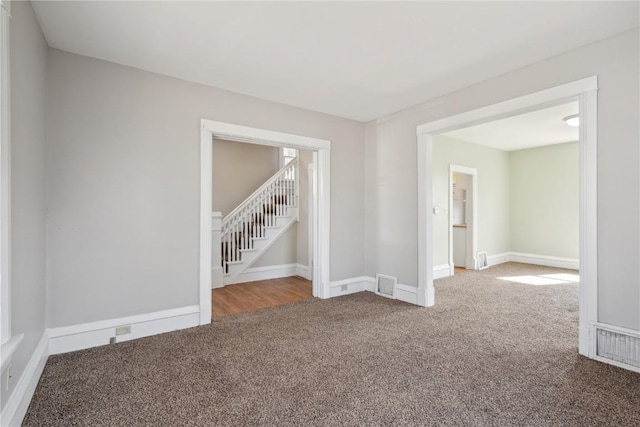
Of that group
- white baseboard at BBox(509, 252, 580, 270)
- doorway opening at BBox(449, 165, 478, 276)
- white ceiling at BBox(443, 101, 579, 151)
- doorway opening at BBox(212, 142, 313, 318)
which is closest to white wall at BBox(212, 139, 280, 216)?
doorway opening at BBox(212, 142, 313, 318)

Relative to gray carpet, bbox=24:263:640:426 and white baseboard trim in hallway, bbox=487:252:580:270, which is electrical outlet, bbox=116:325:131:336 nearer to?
gray carpet, bbox=24:263:640:426

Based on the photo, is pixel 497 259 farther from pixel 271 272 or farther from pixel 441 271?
pixel 271 272

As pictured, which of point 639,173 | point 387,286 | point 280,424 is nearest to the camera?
point 280,424

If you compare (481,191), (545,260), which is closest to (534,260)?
(545,260)

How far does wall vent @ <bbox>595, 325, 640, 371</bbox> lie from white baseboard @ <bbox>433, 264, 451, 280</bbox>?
306 centimetres

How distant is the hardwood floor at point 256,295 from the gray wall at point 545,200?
515 centimetres

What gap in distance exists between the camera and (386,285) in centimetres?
430

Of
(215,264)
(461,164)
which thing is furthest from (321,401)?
(461,164)

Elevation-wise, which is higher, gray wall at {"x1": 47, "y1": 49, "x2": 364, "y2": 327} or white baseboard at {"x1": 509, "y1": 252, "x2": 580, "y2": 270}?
gray wall at {"x1": 47, "y1": 49, "x2": 364, "y2": 327}

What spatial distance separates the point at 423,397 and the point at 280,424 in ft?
2.94

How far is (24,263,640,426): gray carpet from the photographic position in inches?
70.2

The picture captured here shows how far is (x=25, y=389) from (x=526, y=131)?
6858 mm

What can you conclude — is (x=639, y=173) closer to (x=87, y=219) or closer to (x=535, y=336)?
(x=535, y=336)

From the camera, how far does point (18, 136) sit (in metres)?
1.83
